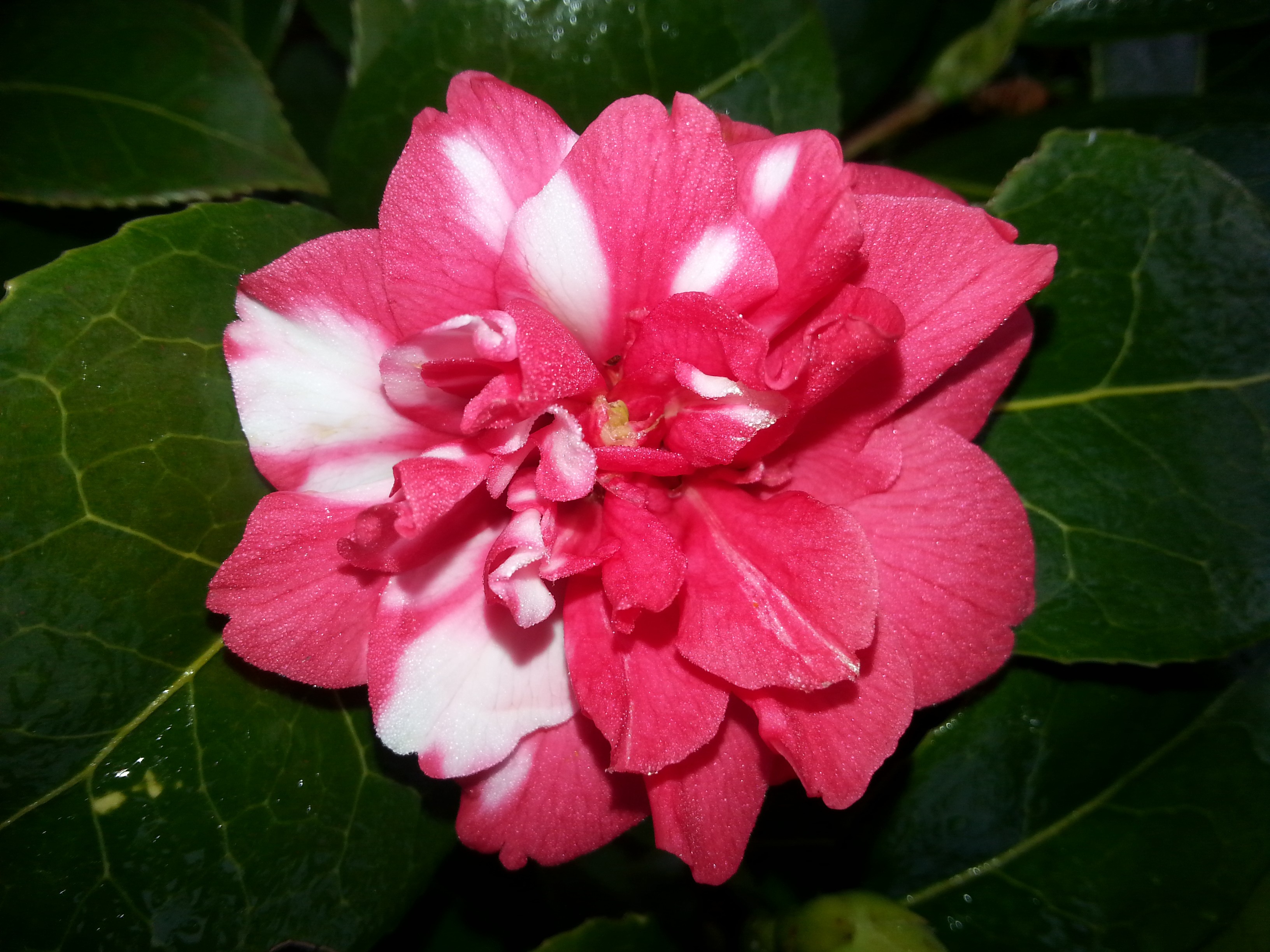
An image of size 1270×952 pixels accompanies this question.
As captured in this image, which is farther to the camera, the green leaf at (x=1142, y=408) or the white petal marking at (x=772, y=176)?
the green leaf at (x=1142, y=408)

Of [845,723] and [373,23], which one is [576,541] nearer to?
[845,723]

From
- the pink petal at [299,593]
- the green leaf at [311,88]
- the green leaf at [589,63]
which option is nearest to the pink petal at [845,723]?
the pink petal at [299,593]

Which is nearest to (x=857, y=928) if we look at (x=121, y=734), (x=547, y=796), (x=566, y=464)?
(x=547, y=796)

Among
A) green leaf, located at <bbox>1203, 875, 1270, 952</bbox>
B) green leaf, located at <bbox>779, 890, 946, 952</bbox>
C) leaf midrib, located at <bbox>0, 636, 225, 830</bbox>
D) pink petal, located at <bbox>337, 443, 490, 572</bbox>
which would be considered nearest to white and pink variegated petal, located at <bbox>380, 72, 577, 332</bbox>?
pink petal, located at <bbox>337, 443, 490, 572</bbox>

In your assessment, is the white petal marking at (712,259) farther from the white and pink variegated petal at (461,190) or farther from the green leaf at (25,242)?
the green leaf at (25,242)

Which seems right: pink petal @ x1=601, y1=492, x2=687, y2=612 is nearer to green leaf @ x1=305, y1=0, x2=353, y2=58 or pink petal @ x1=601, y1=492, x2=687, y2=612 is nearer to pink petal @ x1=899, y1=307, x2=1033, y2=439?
pink petal @ x1=899, y1=307, x2=1033, y2=439

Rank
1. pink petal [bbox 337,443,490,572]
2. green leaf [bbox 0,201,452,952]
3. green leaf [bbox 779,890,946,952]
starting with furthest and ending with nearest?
green leaf [bbox 779,890,946,952] → green leaf [bbox 0,201,452,952] → pink petal [bbox 337,443,490,572]
